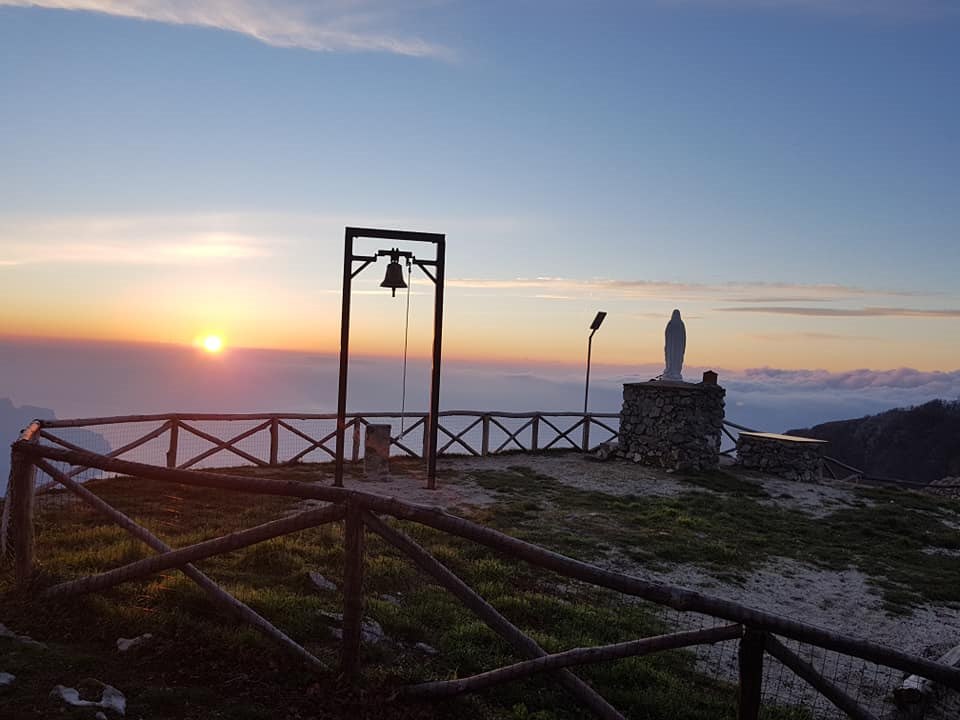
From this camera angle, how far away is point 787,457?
19188 mm

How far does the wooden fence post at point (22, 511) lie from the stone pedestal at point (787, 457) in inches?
693

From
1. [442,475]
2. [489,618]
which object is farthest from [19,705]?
[442,475]

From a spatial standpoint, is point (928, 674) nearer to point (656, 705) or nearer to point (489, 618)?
point (656, 705)

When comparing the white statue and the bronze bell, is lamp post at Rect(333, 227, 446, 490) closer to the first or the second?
the bronze bell

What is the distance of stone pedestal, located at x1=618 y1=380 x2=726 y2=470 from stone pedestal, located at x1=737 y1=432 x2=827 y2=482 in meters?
1.36

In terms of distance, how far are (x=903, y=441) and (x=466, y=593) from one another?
44.2 m

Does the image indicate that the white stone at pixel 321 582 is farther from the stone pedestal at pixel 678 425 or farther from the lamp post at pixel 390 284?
the stone pedestal at pixel 678 425

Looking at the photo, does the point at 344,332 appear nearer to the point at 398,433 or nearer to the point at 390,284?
the point at 390,284

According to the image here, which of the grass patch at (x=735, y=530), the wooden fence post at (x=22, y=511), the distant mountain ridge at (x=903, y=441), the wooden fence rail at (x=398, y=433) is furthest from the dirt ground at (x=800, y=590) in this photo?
the distant mountain ridge at (x=903, y=441)

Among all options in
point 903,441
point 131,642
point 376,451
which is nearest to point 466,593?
point 131,642

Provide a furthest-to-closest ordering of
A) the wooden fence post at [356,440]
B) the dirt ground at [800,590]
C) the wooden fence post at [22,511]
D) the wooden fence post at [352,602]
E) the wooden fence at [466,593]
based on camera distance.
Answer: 1. the wooden fence post at [356,440]
2. the dirt ground at [800,590]
3. the wooden fence post at [22,511]
4. the wooden fence post at [352,602]
5. the wooden fence at [466,593]

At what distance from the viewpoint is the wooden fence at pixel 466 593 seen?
3738 mm

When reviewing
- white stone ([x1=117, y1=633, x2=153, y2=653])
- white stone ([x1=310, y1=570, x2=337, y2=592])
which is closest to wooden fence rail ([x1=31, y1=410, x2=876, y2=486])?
white stone ([x1=310, y1=570, x2=337, y2=592])

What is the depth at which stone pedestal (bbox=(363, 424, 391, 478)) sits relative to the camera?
49.2 ft
